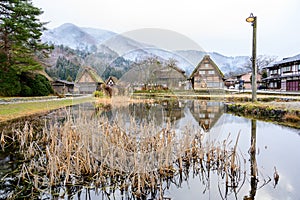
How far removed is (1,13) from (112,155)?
23.4 m

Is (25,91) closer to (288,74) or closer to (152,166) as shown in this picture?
(152,166)

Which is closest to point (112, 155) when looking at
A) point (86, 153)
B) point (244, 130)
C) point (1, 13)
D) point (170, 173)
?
point (86, 153)

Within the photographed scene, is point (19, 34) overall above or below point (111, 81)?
above

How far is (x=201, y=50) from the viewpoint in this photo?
4.79 m

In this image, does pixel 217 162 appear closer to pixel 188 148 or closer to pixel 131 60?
pixel 188 148

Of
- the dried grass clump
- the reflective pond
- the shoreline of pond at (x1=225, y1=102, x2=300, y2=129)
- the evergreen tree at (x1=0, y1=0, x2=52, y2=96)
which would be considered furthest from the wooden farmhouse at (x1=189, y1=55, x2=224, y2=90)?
the evergreen tree at (x1=0, y1=0, x2=52, y2=96)

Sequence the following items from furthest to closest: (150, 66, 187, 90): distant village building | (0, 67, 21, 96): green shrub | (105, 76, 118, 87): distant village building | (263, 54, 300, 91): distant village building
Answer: (263, 54, 300, 91): distant village building < (0, 67, 21, 96): green shrub < (105, 76, 118, 87): distant village building < (150, 66, 187, 90): distant village building

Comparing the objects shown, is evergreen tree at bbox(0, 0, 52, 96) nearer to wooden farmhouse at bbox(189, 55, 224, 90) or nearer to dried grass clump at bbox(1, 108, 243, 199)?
dried grass clump at bbox(1, 108, 243, 199)

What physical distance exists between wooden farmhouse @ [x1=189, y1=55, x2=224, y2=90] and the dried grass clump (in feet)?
3.31

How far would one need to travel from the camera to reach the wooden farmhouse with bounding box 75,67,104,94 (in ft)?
18.7

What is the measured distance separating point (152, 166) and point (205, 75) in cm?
221

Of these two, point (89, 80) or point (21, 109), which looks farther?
point (21, 109)

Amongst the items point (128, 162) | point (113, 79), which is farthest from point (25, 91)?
point (128, 162)

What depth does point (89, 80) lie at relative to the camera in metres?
6.09
